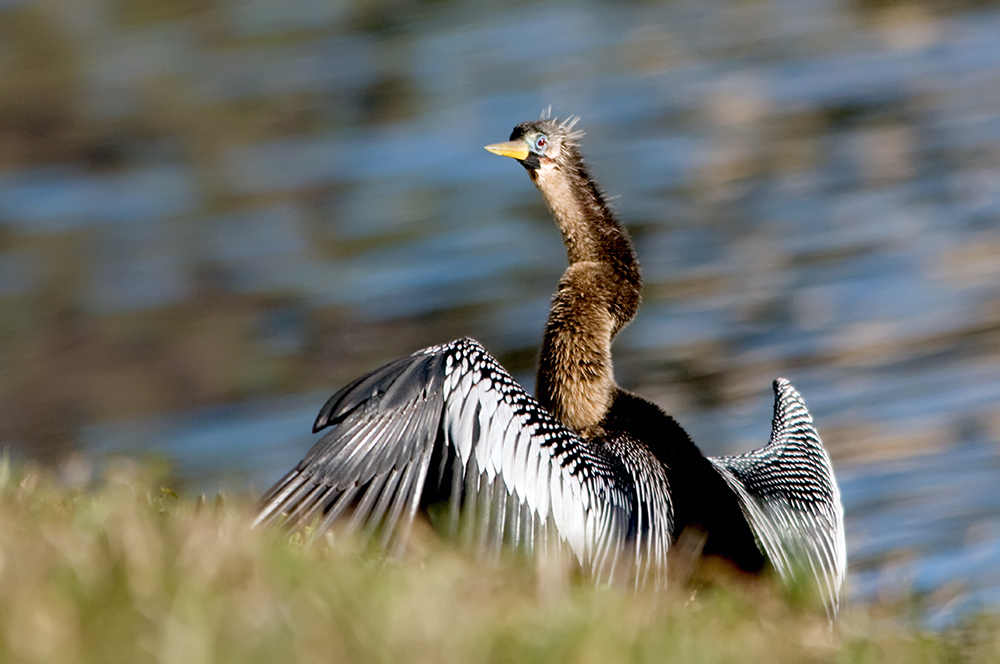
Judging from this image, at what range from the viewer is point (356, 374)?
9.77 metres

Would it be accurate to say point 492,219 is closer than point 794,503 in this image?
No

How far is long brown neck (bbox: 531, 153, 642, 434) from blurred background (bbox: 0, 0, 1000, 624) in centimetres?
192

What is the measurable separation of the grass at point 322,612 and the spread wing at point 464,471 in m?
0.84

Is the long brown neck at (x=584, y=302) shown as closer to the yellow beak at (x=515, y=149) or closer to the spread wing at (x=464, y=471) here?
the yellow beak at (x=515, y=149)

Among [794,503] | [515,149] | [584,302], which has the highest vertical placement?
[515,149]

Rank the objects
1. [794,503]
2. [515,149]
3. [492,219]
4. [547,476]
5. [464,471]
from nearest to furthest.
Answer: [464,471]
[547,476]
[794,503]
[515,149]
[492,219]

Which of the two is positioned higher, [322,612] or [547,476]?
[322,612]

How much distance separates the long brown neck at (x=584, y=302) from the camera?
17.8 ft

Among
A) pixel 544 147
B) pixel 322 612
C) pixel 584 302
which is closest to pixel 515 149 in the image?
pixel 544 147

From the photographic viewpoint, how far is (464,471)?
176 inches

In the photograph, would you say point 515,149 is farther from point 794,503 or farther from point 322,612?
point 322,612

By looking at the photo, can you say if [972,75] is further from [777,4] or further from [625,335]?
[625,335]

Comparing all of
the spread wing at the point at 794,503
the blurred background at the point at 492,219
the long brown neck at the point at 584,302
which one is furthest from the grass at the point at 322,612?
the blurred background at the point at 492,219

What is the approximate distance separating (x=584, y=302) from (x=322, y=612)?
321 centimetres
